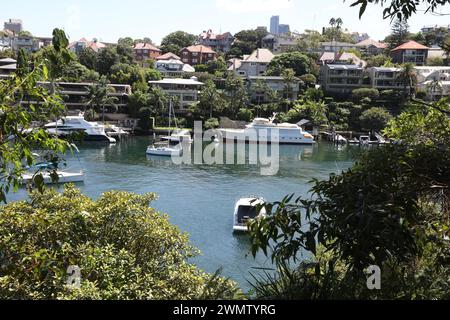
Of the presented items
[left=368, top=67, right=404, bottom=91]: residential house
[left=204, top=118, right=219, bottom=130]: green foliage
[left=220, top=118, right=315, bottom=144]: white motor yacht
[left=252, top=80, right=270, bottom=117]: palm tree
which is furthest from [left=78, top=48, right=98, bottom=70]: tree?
[left=368, top=67, right=404, bottom=91]: residential house

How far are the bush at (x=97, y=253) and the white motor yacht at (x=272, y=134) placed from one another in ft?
124

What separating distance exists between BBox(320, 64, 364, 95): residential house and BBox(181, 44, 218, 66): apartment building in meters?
22.3

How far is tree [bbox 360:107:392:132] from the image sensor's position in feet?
157

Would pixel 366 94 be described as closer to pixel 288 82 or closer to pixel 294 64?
pixel 288 82

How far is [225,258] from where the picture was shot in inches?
623

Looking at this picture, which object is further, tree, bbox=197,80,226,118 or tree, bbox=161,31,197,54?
tree, bbox=161,31,197,54

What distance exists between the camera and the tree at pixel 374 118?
47.8 m

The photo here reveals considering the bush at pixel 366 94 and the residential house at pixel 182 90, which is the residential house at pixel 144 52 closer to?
the residential house at pixel 182 90

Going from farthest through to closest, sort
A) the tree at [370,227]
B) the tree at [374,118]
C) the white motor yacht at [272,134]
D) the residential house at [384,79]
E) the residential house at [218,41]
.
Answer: the residential house at [218,41]
the residential house at [384,79]
the tree at [374,118]
the white motor yacht at [272,134]
the tree at [370,227]

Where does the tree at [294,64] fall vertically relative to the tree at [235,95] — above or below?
above

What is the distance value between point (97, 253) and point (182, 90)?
49.3m

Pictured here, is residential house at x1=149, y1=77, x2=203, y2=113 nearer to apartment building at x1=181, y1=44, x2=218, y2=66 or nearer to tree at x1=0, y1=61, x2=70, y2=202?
apartment building at x1=181, y1=44, x2=218, y2=66

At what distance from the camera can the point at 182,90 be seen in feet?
178

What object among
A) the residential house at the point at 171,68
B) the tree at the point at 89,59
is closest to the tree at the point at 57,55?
the tree at the point at 89,59
